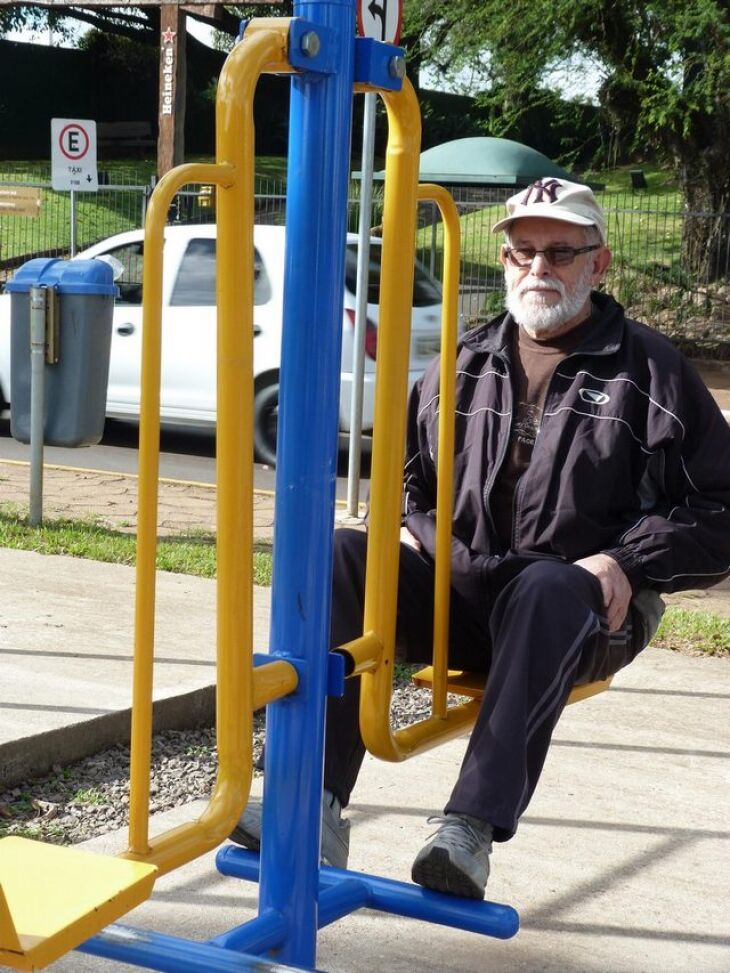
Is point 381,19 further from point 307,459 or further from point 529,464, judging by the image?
point 307,459

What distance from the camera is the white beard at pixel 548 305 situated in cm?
316

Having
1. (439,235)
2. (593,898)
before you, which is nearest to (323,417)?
(593,898)

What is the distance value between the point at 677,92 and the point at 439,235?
4928mm

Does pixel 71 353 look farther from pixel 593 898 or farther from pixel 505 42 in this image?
pixel 505 42

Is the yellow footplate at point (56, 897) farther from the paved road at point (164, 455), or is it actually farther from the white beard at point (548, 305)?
the paved road at point (164, 455)

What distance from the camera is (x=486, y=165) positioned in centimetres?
1856

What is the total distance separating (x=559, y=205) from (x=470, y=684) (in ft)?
3.33

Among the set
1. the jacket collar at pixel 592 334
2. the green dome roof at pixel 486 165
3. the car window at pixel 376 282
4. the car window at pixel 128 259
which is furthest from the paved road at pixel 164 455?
the green dome roof at pixel 486 165

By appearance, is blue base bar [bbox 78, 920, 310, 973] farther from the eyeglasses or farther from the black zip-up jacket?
the eyeglasses

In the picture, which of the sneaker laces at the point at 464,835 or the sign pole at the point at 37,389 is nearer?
the sneaker laces at the point at 464,835

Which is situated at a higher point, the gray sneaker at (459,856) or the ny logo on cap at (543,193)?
the ny logo on cap at (543,193)

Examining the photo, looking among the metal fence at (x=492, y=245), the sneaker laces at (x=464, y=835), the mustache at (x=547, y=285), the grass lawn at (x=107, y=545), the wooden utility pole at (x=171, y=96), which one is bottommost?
the grass lawn at (x=107, y=545)

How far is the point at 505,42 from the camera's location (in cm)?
1750

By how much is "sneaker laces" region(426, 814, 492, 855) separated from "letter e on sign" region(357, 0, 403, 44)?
3229 millimetres
